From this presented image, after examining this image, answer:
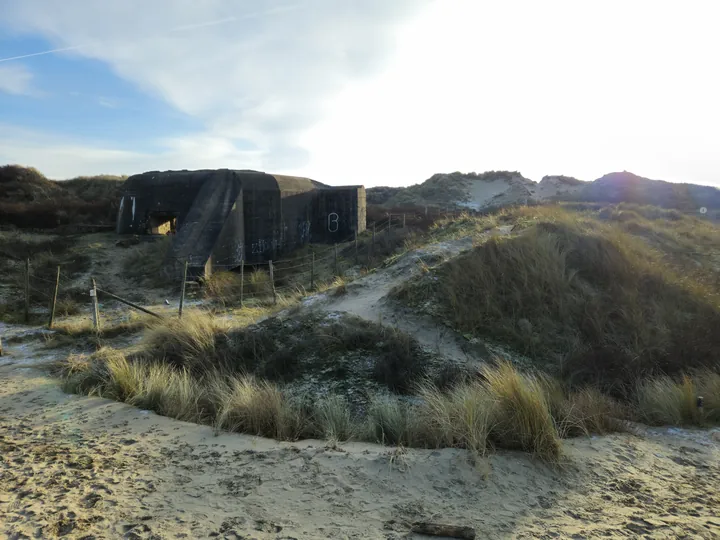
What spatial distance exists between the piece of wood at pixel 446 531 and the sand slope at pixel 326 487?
0.11m

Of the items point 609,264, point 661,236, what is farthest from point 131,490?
point 661,236

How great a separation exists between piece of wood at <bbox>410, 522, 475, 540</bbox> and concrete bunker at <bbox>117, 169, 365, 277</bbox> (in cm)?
1162

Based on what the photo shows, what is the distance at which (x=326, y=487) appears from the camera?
3.07 metres

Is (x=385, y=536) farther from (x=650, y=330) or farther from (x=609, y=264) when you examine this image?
(x=609, y=264)

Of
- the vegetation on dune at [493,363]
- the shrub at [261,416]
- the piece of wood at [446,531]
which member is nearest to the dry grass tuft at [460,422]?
the vegetation on dune at [493,363]

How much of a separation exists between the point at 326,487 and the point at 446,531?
88 cm

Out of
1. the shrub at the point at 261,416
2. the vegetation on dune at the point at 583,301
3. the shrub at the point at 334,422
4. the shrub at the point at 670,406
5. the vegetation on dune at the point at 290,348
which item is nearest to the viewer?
the shrub at the point at 334,422

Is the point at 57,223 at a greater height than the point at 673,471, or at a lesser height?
greater

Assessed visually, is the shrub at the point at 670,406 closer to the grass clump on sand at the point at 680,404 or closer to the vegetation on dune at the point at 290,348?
the grass clump on sand at the point at 680,404

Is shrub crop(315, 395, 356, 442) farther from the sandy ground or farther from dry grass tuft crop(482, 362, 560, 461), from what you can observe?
dry grass tuft crop(482, 362, 560, 461)

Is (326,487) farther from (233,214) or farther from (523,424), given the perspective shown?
(233,214)

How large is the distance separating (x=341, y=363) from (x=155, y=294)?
27.1 ft

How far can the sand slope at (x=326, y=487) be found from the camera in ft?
8.70

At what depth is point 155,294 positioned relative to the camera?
12586mm
